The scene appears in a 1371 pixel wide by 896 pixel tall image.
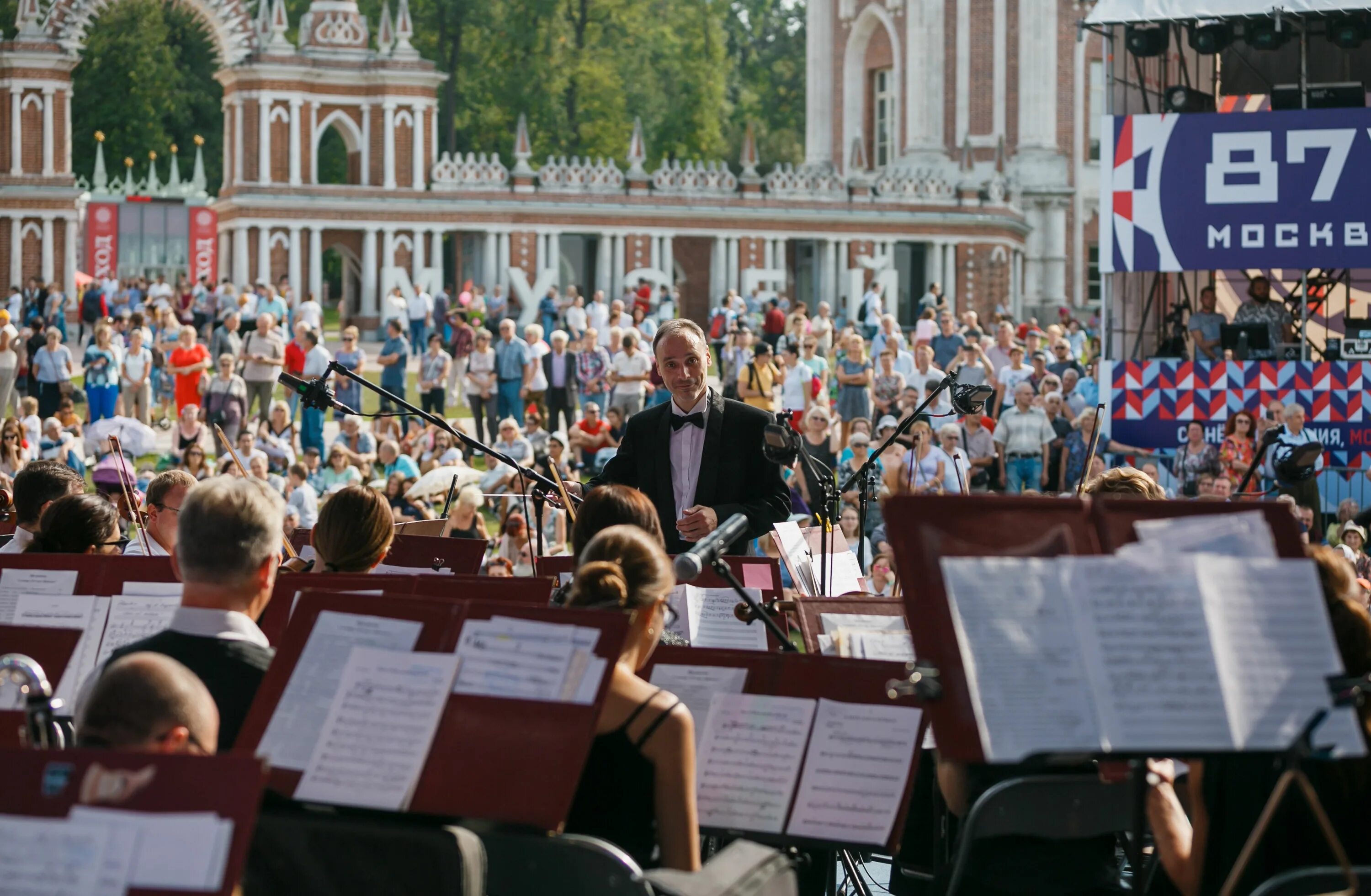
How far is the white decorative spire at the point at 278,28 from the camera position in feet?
137

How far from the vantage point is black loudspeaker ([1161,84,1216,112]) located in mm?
16938

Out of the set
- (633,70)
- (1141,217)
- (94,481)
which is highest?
(633,70)

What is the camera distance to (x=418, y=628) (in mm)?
3938

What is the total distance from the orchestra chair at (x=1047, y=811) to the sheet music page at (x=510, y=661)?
1136mm

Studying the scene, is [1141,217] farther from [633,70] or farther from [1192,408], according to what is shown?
[633,70]

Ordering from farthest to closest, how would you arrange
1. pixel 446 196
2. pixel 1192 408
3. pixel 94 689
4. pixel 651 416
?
pixel 446 196 < pixel 1192 408 < pixel 651 416 < pixel 94 689

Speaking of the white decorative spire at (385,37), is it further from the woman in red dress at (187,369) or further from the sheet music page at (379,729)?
the sheet music page at (379,729)

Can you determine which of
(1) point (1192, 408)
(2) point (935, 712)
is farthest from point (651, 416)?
(1) point (1192, 408)

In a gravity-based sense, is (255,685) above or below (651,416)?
below

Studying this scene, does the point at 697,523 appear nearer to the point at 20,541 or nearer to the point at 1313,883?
the point at 20,541

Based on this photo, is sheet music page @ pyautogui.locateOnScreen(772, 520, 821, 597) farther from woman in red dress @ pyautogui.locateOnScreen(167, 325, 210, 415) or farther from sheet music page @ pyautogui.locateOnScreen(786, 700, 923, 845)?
woman in red dress @ pyautogui.locateOnScreen(167, 325, 210, 415)

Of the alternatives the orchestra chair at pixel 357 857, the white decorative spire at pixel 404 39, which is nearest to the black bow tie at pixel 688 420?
the orchestra chair at pixel 357 857

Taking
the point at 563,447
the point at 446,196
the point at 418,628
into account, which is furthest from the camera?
the point at 446,196

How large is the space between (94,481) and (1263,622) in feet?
38.4
